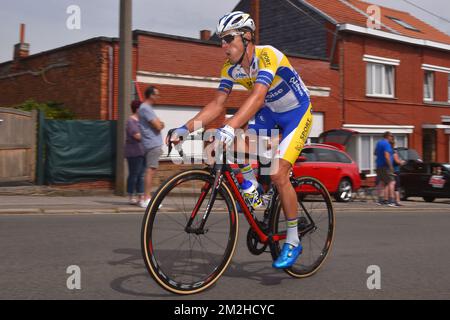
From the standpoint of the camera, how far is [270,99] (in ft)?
15.1

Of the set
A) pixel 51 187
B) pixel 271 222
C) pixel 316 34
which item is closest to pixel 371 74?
pixel 316 34

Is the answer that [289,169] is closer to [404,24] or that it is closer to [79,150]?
[79,150]

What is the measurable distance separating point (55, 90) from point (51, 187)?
5.99 metres

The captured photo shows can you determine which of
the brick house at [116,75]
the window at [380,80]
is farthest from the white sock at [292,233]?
the window at [380,80]

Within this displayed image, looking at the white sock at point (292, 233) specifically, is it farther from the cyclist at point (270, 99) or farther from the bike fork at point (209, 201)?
the bike fork at point (209, 201)

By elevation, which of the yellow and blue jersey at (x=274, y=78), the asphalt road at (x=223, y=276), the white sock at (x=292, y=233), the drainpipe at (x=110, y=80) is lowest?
the asphalt road at (x=223, y=276)

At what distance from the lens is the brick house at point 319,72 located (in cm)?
1772

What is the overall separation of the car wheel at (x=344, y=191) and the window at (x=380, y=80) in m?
10.8

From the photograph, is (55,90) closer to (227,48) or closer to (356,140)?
(356,140)

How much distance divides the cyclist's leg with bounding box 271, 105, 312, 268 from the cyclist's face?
2.22ft

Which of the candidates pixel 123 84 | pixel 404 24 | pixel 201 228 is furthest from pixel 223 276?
pixel 404 24

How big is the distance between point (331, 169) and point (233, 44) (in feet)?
39.7

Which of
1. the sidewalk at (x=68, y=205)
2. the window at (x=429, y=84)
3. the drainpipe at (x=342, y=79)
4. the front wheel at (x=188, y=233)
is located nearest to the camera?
the front wheel at (x=188, y=233)

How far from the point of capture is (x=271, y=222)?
461 centimetres
